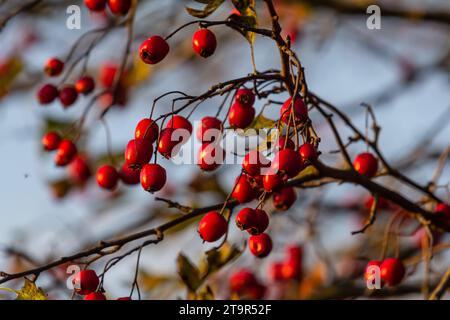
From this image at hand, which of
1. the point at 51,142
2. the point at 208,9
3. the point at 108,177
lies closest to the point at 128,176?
the point at 108,177

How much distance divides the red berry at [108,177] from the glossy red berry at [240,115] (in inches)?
34.4

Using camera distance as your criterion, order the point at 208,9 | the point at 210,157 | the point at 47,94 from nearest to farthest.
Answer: the point at 210,157, the point at 208,9, the point at 47,94

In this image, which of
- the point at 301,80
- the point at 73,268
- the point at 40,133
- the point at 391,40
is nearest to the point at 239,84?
the point at 301,80

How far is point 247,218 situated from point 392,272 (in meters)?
0.93

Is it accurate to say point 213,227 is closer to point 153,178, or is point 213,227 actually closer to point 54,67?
point 153,178

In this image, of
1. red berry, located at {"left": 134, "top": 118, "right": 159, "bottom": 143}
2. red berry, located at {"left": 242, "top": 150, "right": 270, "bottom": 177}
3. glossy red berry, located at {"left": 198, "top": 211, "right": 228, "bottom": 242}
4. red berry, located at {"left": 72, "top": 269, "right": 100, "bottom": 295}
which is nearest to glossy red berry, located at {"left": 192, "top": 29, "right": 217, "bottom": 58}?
red berry, located at {"left": 134, "top": 118, "right": 159, "bottom": 143}

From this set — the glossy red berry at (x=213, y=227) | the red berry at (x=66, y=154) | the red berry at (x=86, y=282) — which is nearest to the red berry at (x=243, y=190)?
the glossy red berry at (x=213, y=227)

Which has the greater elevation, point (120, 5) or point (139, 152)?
point (120, 5)

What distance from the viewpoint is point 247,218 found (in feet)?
6.30

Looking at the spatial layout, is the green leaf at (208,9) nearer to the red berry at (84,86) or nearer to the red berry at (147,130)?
the red berry at (147,130)

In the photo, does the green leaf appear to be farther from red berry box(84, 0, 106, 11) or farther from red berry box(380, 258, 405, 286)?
red berry box(380, 258, 405, 286)

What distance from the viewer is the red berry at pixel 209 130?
2.06 meters

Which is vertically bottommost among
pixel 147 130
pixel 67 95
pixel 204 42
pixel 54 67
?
pixel 147 130

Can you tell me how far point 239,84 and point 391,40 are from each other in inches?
276
